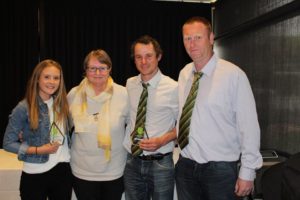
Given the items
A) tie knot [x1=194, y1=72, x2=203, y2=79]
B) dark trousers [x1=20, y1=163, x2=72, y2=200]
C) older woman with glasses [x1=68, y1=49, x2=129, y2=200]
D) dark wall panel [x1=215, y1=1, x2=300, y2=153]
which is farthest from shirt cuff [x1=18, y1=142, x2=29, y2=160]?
dark wall panel [x1=215, y1=1, x2=300, y2=153]

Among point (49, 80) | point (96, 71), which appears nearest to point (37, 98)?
point (49, 80)

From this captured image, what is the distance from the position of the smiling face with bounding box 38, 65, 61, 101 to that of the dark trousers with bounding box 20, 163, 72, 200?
1.58 ft

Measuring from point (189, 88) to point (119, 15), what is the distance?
350cm

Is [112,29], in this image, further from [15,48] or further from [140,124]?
[140,124]

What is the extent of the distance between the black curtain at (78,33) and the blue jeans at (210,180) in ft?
11.4

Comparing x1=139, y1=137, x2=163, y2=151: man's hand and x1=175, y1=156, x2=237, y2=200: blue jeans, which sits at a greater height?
x1=139, y1=137, x2=163, y2=151: man's hand

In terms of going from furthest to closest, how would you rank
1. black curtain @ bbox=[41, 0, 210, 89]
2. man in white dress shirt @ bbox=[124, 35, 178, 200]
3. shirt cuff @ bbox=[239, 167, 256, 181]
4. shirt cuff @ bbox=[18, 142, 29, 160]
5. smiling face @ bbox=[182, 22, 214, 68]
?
black curtain @ bbox=[41, 0, 210, 89], man in white dress shirt @ bbox=[124, 35, 178, 200], shirt cuff @ bbox=[18, 142, 29, 160], smiling face @ bbox=[182, 22, 214, 68], shirt cuff @ bbox=[239, 167, 256, 181]

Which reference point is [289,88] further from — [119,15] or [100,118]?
[119,15]

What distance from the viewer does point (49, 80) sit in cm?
212

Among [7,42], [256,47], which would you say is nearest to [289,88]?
[256,47]

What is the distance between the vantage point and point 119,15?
206 inches

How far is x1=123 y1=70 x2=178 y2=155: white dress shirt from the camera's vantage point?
86.0 inches

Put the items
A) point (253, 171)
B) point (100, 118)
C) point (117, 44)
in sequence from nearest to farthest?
point (253, 171)
point (100, 118)
point (117, 44)

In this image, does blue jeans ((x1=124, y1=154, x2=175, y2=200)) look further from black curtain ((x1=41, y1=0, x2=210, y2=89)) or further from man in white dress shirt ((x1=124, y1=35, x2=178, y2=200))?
black curtain ((x1=41, y1=0, x2=210, y2=89))
